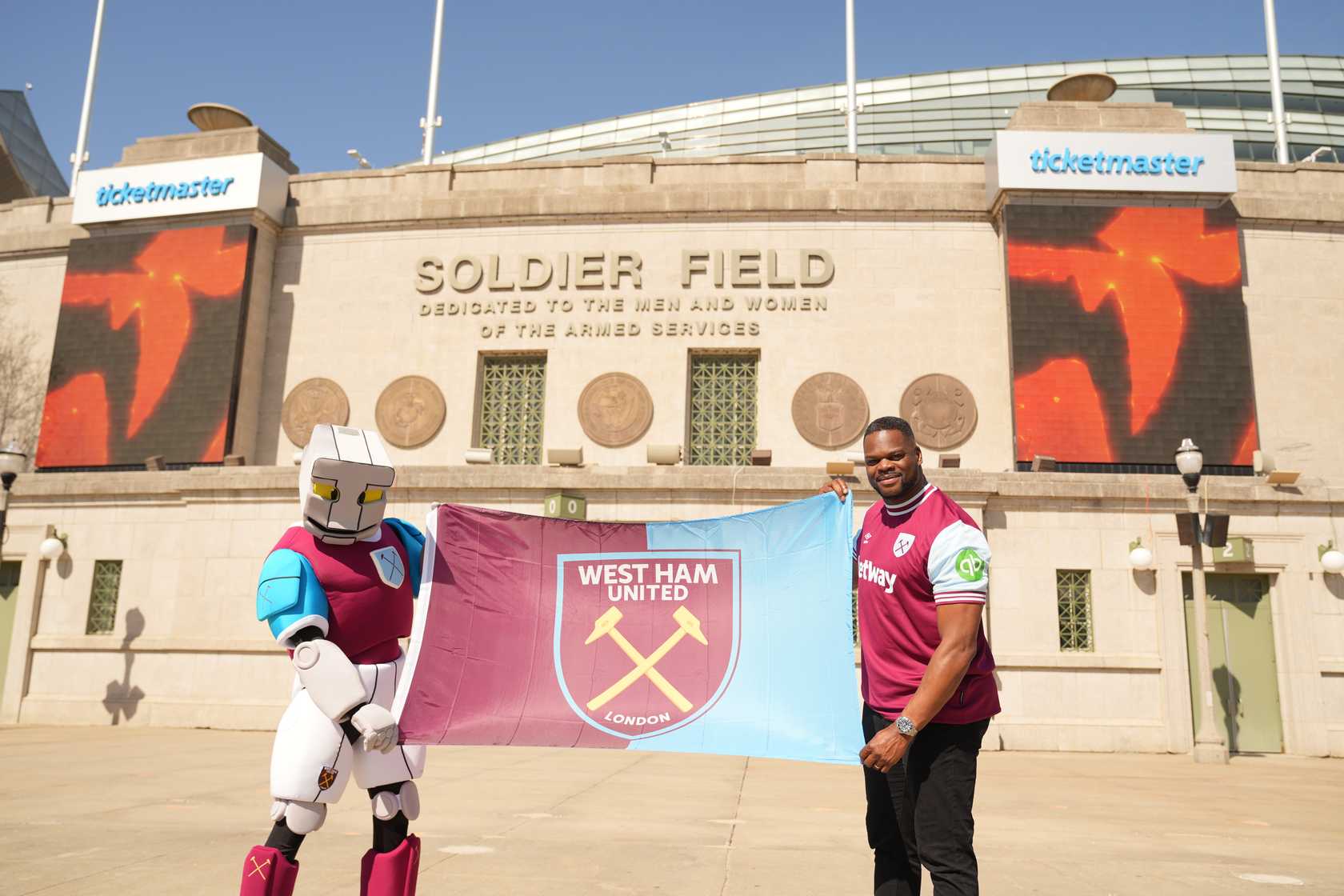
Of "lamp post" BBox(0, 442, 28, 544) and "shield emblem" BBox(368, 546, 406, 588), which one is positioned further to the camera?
"lamp post" BBox(0, 442, 28, 544)

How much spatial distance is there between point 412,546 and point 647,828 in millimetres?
3408

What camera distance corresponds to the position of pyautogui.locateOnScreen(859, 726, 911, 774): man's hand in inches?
136

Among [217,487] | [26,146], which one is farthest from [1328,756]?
[26,146]

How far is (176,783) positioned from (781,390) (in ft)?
43.8

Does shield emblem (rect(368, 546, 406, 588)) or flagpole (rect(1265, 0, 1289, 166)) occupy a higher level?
flagpole (rect(1265, 0, 1289, 166))

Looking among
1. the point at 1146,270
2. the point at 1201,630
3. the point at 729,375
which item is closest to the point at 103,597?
the point at 729,375

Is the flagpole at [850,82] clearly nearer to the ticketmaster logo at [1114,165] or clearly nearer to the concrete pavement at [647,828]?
the ticketmaster logo at [1114,165]

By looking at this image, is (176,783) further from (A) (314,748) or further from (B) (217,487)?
(B) (217,487)

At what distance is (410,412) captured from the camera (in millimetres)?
20219

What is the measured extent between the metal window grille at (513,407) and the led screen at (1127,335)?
9751 mm

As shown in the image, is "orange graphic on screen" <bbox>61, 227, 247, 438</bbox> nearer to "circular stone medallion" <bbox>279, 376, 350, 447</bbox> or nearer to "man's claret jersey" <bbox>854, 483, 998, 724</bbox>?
"circular stone medallion" <bbox>279, 376, 350, 447</bbox>

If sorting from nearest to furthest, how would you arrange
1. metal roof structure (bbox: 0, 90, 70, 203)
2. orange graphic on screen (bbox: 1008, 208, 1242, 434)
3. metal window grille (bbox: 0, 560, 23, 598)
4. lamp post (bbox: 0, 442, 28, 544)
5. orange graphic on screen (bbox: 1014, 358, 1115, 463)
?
lamp post (bbox: 0, 442, 28, 544) → orange graphic on screen (bbox: 1014, 358, 1115, 463) → orange graphic on screen (bbox: 1008, 208, 1242, 434) → metal window grille (bbox: 0, 560, 23, 598) → metal roof structure (bbox: 0, 90, 70, 203)

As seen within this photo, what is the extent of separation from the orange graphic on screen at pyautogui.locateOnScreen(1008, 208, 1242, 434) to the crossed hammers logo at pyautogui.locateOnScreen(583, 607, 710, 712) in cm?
1573

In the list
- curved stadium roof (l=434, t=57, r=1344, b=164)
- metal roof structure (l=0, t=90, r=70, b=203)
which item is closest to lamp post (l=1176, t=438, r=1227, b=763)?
curved stadium roof (l=434, t=57, r=1344, b=164)
